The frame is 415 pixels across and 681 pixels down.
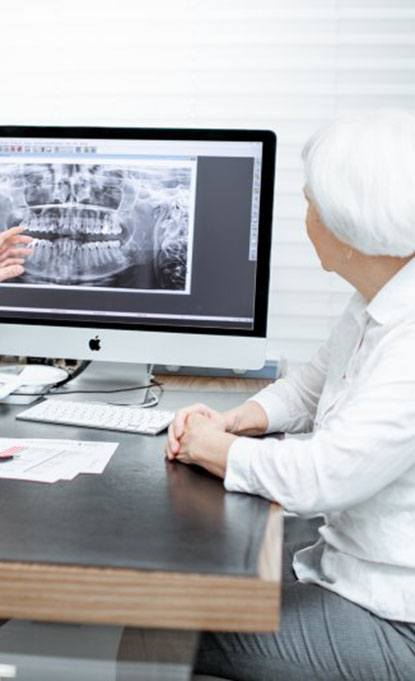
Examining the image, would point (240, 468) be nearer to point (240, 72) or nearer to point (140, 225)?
point (140, 225)

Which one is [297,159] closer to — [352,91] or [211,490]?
[352,91]

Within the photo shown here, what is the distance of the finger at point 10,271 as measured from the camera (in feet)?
5.76

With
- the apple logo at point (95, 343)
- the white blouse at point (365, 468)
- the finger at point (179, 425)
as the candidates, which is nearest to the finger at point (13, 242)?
the apple logo at point (95, 343)

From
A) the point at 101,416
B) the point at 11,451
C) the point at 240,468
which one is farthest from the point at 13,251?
the point at 240,468

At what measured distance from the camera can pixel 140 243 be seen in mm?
1757

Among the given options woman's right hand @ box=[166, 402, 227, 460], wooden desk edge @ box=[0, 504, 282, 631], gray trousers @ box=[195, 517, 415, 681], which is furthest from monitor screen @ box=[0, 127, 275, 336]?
wooden desk edge @ box=[0, 504, 282, 631]

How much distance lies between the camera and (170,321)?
1.74 meters

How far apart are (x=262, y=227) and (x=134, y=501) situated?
2.62 ft

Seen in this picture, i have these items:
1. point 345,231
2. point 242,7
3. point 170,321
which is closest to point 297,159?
point 242,7

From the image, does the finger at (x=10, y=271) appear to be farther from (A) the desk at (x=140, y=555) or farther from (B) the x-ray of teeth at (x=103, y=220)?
(A) the desk at (x=140, y=555)

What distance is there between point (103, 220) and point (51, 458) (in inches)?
26.6

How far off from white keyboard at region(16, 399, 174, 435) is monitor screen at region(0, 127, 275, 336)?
0.76 ft

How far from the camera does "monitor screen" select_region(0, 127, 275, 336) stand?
172cm

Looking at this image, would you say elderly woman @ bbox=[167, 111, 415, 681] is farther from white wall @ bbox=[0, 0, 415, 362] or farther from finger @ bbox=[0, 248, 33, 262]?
white wall @ bbox=[0, 0, 415, 362]
